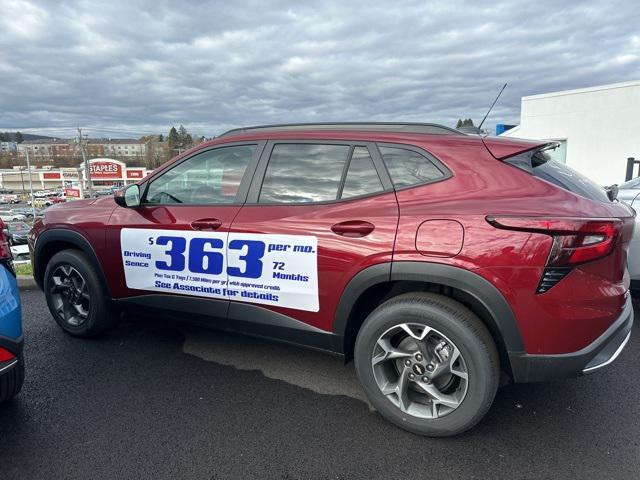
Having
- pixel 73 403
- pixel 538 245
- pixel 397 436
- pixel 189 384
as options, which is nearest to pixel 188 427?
pixel 189 384

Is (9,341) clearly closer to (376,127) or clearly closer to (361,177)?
(361,177)

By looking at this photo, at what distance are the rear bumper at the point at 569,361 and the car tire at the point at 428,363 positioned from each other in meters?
0.12

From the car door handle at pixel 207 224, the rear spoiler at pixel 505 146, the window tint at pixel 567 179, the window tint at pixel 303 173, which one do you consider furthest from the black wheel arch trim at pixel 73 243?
the window tint at pixel 567 179

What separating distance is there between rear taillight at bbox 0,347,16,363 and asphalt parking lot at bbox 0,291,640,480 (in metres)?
0.52

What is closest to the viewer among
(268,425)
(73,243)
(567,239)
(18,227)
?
(567,239)

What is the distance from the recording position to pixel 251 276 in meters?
2.84

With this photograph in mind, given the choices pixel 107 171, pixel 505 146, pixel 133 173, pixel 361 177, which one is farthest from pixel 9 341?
pixel 107 171

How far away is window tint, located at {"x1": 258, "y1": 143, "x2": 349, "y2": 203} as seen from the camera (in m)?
2.73

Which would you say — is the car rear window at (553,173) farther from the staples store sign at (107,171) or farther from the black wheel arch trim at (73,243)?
the staples store sign at (107,171)

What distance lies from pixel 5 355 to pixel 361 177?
84.3 inches

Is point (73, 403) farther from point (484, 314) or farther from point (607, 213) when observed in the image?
point (607, 213)

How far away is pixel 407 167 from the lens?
2.54 m

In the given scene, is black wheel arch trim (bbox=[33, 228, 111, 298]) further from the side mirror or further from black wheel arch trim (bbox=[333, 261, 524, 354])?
black wheel arch trim (bbox=[333, 261, 524, 354])

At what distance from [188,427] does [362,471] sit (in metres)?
1.05
